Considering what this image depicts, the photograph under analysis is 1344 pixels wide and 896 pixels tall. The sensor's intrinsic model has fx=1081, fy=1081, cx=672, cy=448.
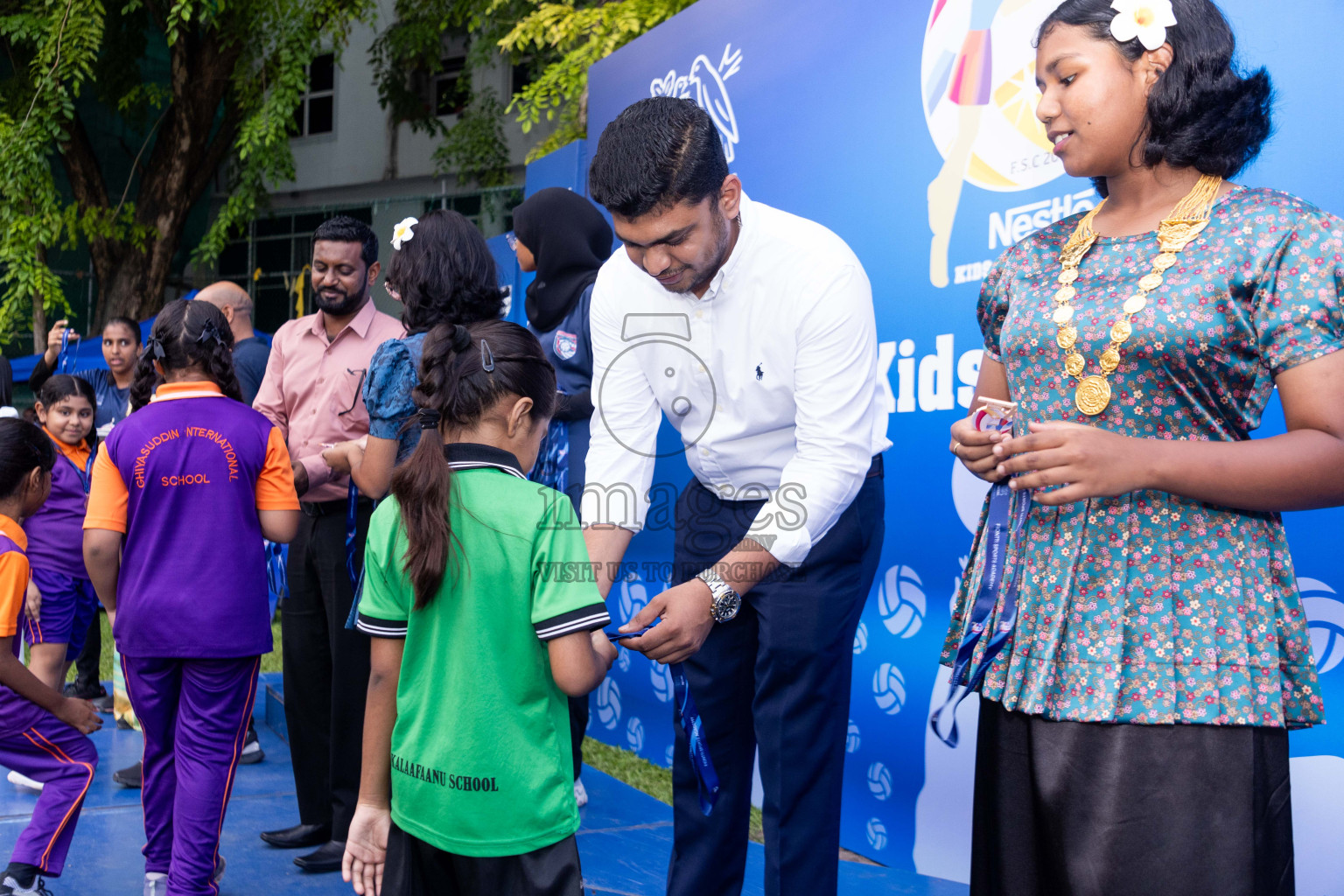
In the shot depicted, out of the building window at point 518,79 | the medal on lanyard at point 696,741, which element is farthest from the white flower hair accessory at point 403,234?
the building window at point 518,79

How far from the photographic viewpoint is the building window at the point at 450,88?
48.7 feet

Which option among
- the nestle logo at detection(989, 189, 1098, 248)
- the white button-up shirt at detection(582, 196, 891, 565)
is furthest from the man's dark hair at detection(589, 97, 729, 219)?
the nestle logo at detection(989, 189, 1098, 248)

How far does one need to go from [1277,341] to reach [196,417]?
236 centimetres

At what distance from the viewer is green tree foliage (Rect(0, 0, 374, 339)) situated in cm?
925

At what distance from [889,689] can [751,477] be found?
125 cm

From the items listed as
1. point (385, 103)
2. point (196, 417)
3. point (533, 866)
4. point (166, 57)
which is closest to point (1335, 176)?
point (533, 866)

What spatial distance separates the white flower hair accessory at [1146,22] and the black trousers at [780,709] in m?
1.01

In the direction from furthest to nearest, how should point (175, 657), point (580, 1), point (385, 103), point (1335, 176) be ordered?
point (385, 103)
point (580, 1)
point (175, 657)
point (1335, 176)

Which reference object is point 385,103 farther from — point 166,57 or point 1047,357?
point 1047,357

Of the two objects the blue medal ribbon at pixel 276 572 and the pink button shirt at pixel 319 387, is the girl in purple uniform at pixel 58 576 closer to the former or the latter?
the blue medal ribbon at pixel 276 572

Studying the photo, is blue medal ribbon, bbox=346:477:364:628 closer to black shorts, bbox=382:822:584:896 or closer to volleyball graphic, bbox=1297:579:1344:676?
black shorts, bbox=382:822:584:896

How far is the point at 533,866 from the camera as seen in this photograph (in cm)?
176

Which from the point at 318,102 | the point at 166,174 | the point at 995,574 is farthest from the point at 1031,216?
the point at 318,102

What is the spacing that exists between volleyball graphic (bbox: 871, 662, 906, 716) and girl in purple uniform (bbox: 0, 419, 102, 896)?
2119mm
